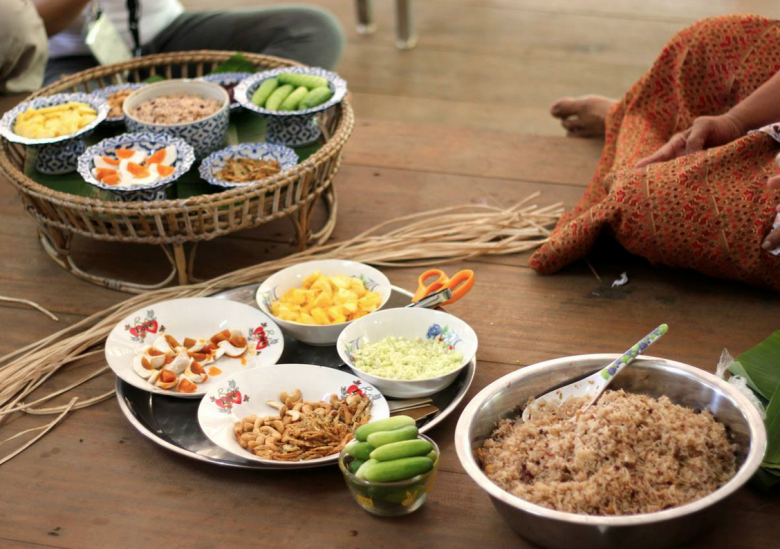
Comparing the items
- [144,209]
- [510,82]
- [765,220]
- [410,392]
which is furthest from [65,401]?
[510,82]

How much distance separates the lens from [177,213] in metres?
1.32

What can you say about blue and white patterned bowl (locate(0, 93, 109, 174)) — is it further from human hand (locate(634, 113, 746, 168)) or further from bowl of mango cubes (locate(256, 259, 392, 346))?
human hand (locate(634, 113, 746, 168))

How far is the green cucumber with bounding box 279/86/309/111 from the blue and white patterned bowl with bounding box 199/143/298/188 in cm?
11

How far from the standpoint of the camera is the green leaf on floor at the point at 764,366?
106 centimetres

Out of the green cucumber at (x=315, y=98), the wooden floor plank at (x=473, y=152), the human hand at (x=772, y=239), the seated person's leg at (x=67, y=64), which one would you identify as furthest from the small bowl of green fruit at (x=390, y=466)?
the seated person's leg at (x=67, y=64)

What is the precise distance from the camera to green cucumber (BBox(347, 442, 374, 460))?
941mm

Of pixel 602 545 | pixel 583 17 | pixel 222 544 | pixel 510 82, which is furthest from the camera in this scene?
pixel 583 17

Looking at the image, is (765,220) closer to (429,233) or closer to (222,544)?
(429,233)

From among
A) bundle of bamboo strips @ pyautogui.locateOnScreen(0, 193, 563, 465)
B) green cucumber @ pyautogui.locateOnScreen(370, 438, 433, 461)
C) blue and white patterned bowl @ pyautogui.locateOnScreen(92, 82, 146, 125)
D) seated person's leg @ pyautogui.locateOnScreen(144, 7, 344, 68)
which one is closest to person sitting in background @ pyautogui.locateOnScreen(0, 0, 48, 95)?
seated person's leg @ pyautogui.locateOnScreen(144, 7, 344, 68)

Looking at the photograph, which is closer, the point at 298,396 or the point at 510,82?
the point at 298,396

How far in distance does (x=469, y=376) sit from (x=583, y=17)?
9.18ft

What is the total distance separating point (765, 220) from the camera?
1337mm

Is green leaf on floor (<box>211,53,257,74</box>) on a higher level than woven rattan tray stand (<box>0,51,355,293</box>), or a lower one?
higher

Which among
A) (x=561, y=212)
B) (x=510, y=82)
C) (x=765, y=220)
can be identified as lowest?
(x=510, y=82)
